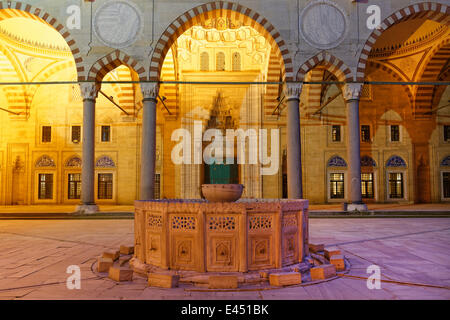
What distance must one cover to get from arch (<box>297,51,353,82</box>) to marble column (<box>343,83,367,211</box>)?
417 mm

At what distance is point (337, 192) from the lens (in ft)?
54.9

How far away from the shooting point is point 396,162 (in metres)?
16.8

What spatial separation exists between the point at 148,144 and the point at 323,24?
7.49 metres

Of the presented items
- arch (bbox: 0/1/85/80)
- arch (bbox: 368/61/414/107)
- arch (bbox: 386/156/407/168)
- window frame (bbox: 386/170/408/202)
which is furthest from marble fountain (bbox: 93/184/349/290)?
arch (bbox: 368/61/414/107)

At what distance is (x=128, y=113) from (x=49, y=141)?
14.3 feet

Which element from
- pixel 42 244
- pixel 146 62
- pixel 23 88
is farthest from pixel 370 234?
pixel 23 88

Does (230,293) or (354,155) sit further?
(354,155)

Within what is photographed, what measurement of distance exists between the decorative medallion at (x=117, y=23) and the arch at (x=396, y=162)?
1346cm

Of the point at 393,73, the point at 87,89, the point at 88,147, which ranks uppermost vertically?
the point at 393,73

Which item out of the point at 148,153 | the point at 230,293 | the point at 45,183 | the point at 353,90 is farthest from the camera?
the point at 45,183

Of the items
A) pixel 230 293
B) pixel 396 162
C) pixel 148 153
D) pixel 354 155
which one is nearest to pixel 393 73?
pixel 396 162

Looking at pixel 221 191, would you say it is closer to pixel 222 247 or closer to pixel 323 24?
pixel 222 247
